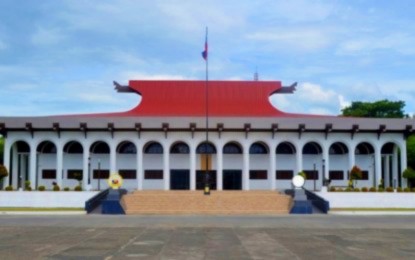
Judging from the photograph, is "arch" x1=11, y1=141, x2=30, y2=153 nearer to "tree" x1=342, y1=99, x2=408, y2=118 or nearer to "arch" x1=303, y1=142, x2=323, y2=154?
"arch" x1=303, y1=142, x2=323, y2=154

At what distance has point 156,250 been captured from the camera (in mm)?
15016

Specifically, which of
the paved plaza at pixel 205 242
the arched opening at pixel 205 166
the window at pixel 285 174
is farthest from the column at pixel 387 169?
the paved plaza at pixel 205 242

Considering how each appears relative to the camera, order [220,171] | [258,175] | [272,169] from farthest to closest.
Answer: [258,175]
[272,169]
[220,171]

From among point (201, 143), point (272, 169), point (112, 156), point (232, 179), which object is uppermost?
point (201, 143)

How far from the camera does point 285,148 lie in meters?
51.8

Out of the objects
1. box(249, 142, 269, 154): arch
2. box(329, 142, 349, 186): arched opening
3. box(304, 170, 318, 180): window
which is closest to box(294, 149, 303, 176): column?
box(304, 170, 318, 180): window

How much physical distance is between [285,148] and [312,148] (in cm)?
263

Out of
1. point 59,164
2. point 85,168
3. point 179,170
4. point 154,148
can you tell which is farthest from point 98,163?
point 179,170

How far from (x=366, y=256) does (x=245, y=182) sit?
34671 millimetres

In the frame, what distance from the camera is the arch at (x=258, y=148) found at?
51.4m

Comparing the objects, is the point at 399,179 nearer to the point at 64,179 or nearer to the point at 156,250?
the point at 64,179

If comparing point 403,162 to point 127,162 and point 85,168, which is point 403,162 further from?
point 85,168

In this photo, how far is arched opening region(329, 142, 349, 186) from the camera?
50.8m

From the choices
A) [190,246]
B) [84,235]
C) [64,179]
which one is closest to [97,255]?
[190,246]
